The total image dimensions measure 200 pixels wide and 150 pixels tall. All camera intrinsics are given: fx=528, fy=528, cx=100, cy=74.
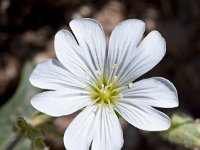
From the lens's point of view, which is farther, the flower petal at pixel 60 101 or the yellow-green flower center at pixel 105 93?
the yellow-green flower center at pixel 105 93

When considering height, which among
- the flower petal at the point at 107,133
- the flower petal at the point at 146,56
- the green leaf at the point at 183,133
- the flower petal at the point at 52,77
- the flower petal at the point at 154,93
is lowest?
the green leaf at the point at 183,133

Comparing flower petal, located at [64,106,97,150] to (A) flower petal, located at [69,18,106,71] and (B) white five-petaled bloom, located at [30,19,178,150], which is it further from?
(A) flower petal, located at [69,18,106,71]

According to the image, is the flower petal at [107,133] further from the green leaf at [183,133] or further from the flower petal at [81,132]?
the green leaf at [183,133]

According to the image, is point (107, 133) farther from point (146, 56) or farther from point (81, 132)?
point (146, 56)

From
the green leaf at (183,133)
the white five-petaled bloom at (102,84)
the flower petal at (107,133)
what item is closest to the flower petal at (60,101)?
the white five-petaled bloom at (102,84)

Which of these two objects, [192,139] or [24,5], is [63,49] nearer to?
[192,139]

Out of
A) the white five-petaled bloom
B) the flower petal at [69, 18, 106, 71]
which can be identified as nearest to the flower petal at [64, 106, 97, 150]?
the white five-petaled bloom

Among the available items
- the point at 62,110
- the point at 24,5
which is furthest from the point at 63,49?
the point at 24,5
